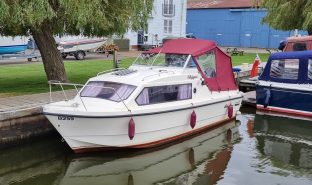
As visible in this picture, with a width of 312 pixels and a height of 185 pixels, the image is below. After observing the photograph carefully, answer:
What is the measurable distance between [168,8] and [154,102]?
121 feet

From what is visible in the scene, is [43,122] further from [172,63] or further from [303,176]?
[303,176]

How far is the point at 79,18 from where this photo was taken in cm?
1315

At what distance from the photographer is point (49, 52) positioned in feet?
50.3

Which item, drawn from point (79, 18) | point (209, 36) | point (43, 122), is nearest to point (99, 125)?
point (43, 122)

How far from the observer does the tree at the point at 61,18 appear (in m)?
12.6

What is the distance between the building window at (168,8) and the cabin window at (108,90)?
119 ft

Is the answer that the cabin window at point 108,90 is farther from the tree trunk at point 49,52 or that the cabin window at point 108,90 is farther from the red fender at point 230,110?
the red fender at point 230,110

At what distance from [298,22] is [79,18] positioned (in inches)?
778

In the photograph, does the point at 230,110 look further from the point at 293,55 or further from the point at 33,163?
the point at 33,163

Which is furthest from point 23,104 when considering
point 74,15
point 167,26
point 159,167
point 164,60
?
point 167,26

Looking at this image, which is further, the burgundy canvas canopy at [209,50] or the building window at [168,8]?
the building window at [168,8]

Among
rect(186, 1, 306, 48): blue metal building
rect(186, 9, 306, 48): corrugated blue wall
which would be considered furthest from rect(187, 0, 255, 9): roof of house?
rect(186, 9, 306, 48): corrugated blue wall

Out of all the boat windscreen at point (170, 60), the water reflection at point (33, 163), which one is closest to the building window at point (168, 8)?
the boat windscreen at point (170, 60)

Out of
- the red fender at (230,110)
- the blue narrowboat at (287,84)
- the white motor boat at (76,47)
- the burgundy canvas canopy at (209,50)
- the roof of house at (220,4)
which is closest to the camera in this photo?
the burgundy canvas canopy at (209,50)
